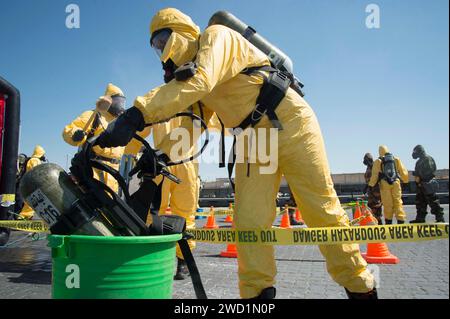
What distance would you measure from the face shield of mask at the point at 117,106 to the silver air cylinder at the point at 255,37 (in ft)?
9.90

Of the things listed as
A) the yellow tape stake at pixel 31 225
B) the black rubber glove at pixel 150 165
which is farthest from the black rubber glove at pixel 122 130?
the yellow tape stake at pixel 31 225

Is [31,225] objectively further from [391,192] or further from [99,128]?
[391,192]

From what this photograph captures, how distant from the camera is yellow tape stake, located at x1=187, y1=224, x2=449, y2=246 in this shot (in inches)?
84.0

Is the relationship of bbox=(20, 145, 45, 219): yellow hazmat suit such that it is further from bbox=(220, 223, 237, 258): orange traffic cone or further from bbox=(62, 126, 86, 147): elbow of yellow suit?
bbox=(220, 223, 237, 258): orange traffic cone

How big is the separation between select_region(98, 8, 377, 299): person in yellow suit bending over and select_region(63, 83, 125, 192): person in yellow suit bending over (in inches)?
114

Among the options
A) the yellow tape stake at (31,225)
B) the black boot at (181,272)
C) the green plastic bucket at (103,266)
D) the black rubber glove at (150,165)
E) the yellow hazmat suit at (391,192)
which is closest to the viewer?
the green plastic bucket at (103,266)

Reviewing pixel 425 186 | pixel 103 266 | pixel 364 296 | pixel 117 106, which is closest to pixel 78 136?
pixel 117 106

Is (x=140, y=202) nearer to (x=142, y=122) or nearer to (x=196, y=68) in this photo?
(x=142, y=122)

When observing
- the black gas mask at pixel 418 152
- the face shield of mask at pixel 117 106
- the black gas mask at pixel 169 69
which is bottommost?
the black gas mask at pixel 418 152

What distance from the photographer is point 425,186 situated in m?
9.52

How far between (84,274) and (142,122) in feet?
2.58

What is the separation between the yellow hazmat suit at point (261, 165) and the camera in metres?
2.12

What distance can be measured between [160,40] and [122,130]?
1.05m

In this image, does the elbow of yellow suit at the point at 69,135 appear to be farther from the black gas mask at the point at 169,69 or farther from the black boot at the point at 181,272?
the black gas mask at the point at 169,69
